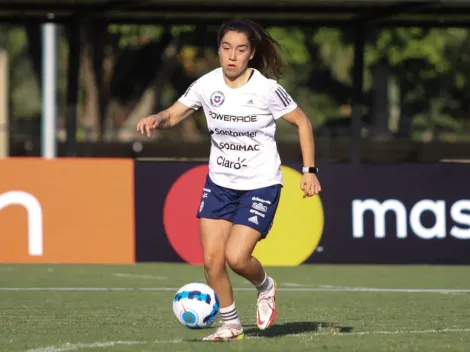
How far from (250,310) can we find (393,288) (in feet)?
8.83

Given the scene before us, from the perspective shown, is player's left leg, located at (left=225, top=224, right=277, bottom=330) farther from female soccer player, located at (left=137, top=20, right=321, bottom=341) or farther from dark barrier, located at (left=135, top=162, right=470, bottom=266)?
dark barrier, located at (left=135, top=162, right=470, bottom=266)

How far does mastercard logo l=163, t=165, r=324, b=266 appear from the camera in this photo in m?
16.0

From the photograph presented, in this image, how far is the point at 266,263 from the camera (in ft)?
52.7

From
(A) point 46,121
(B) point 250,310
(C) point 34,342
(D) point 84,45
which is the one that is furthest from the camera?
(D) point 84,45

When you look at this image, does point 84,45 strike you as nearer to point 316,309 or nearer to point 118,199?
point 118,199

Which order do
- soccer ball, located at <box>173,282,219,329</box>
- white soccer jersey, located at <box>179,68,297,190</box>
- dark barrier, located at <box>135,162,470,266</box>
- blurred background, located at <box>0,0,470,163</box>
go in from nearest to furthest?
1. soccer ball, located at <box>173,282,219,329</box>
2. white soccer jersey, located at <box>179,68,297,190</box>
3. dark barrier, located at <box>135,162,470,266</box>
4. blurred background, located at <box>0,0,470,163</box>

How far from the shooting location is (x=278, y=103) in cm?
871

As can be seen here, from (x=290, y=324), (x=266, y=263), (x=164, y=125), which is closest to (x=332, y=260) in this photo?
(x=266, y=263)

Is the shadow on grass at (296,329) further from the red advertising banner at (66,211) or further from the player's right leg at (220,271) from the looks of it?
the red advertising banner at (66,211)

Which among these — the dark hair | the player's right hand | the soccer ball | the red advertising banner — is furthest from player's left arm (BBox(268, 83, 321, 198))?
the red advertising banner

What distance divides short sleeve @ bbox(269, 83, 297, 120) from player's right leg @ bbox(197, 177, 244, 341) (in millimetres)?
617

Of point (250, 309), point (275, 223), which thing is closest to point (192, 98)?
point (250, 309)

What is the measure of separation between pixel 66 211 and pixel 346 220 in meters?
3.48

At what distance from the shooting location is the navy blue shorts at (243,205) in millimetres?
8711
